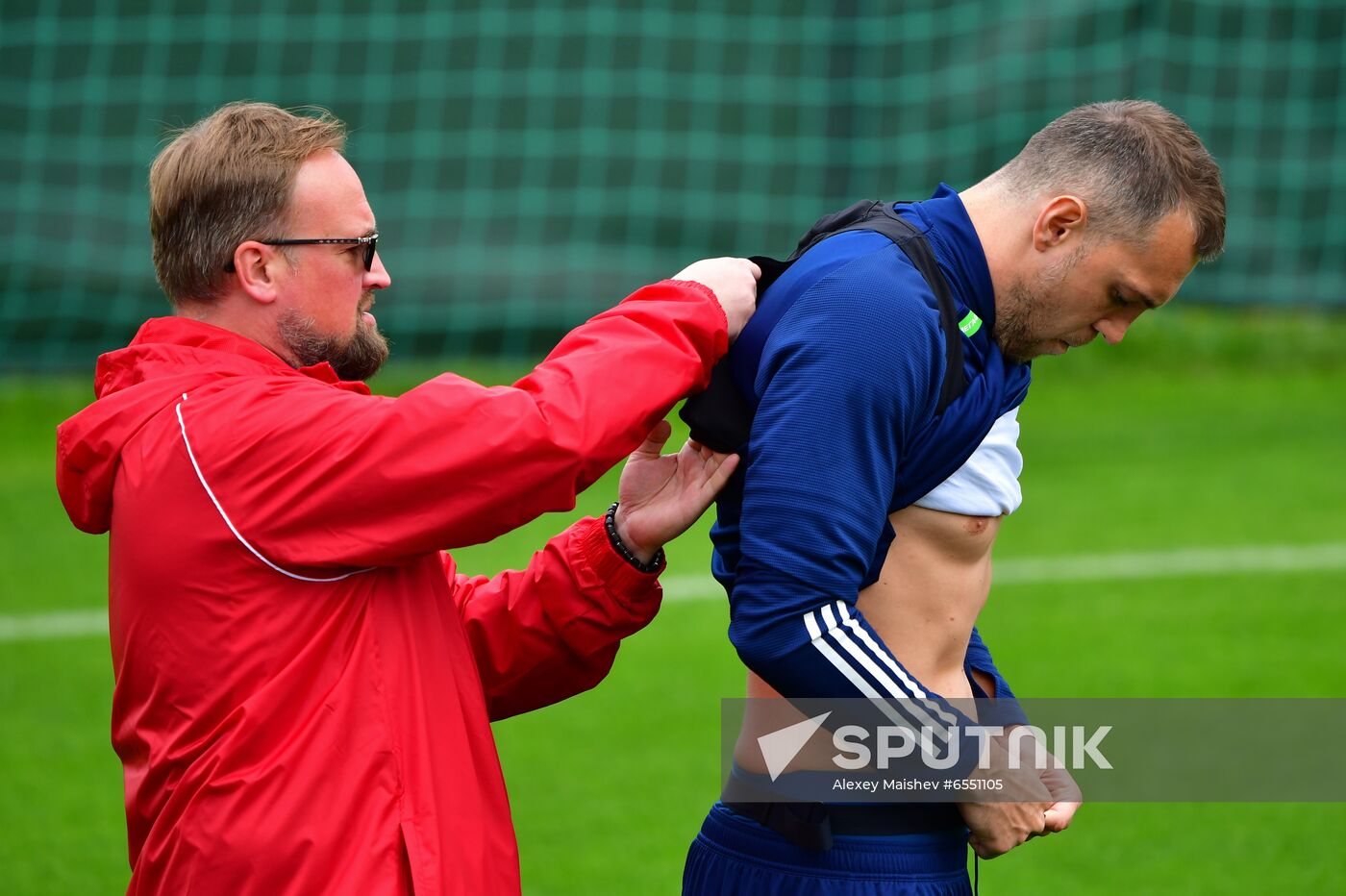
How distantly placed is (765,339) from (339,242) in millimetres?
734

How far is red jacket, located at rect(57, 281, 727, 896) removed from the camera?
2.54 meters

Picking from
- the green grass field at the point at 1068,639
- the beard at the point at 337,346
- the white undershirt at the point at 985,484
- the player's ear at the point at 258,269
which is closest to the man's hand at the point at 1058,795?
the white undershirt at the point at 985,484

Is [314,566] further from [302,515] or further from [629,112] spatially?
[629,112]

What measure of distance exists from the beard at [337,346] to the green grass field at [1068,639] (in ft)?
8.98

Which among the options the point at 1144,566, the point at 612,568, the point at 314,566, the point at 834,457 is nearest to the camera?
the point at 834,457

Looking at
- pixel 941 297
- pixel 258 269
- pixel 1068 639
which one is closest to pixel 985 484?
pixel 941 297

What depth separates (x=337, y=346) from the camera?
2.87 meters

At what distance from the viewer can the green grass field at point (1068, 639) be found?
5.43 m

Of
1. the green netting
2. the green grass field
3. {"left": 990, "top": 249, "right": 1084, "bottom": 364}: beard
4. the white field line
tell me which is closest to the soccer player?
{"left": 990, "top": 249, "right": 1084, "bottom": 364}: beard

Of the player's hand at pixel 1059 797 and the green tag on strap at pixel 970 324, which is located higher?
the green tag on strap at pixel 970 324

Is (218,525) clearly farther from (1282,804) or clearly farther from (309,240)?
(1282,804)

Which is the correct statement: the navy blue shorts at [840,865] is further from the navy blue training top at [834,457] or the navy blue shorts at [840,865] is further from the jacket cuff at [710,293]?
the jacket cuff at [710,293]

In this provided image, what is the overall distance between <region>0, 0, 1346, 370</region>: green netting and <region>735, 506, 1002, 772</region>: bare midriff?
8.19 m

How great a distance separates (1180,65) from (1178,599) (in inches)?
203
